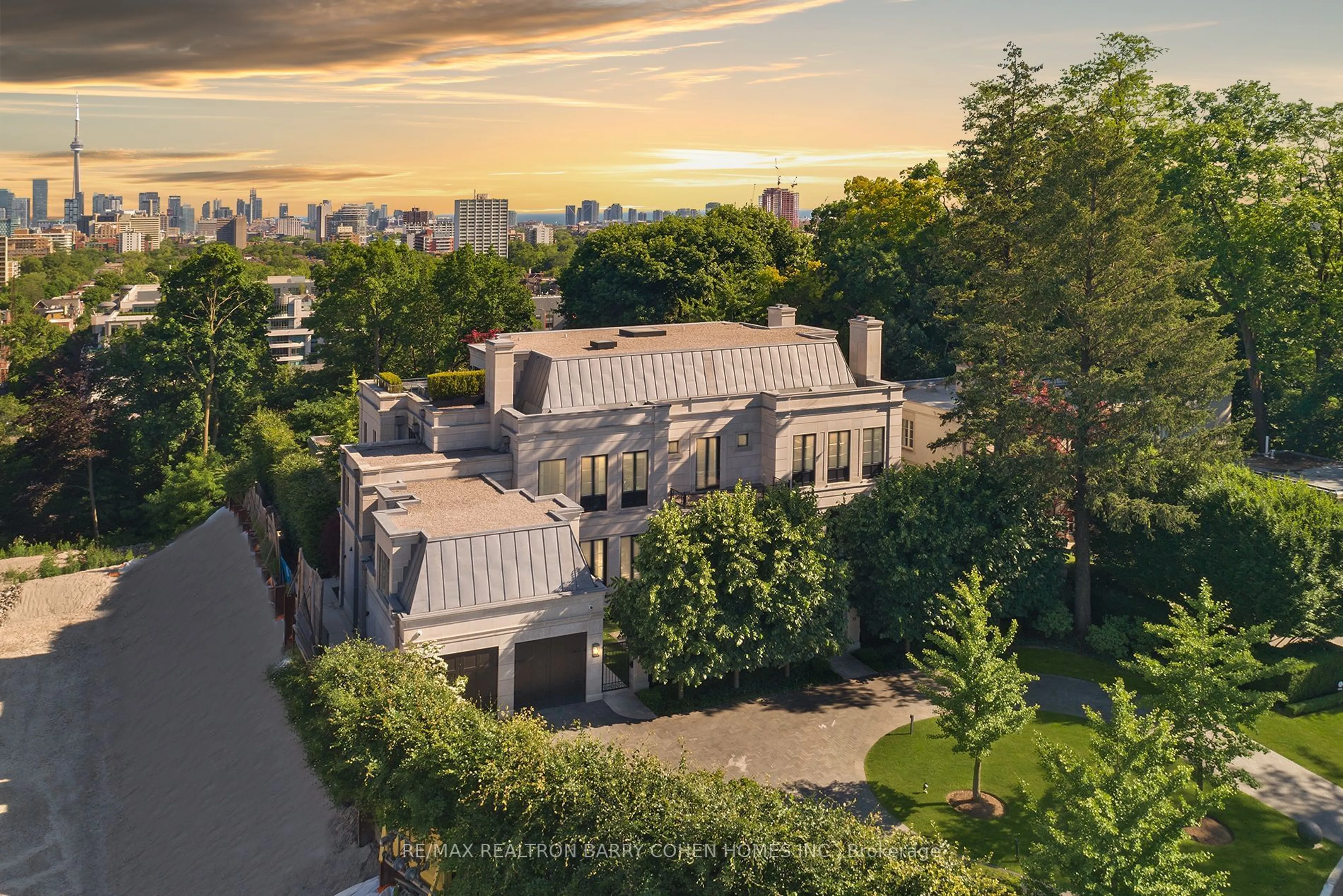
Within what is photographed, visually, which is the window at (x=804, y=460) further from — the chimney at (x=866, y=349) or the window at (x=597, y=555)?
the window at (x=597, y=555)

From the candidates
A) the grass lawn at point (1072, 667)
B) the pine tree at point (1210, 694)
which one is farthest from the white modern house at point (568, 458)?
the pine tree at point (1210, 694)

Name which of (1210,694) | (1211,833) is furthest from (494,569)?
(1211,833)

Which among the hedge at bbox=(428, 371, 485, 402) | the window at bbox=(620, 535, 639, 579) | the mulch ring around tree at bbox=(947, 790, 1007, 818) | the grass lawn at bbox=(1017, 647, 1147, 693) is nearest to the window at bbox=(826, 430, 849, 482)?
the window at bbox=(620, 535, 639, 579)

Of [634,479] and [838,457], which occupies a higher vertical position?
[838,457]

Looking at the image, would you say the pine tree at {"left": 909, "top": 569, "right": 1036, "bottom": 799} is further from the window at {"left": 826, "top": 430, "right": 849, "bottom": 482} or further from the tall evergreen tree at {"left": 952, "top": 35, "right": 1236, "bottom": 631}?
the window at {"left": 826, "top": 430, "right": 849, "bottom": 482}

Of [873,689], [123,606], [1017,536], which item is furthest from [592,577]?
[123,606]

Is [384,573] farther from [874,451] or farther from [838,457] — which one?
[874,451]

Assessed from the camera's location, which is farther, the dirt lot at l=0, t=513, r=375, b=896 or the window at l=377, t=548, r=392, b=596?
the window at l=377, t=548, r=392, b=596

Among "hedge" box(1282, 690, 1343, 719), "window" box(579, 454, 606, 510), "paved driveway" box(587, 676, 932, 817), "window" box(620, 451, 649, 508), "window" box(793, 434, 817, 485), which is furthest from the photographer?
"window" box(793, 434, 817, 485)
